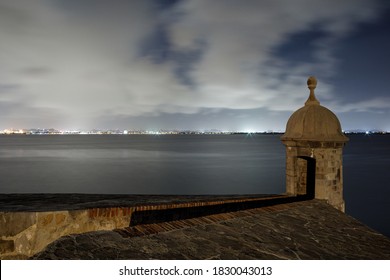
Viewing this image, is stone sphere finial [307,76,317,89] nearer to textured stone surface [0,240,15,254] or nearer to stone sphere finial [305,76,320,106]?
stone sphere finial [305,76,320,106]

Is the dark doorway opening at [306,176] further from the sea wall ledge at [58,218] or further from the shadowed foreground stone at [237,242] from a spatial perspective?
the shadowed foreground stone at [237,242]

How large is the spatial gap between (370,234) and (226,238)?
2.41 meters

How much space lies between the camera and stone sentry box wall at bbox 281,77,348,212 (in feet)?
26.9

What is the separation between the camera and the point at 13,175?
33562 mm

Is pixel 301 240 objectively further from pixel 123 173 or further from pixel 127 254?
pixel 123 173

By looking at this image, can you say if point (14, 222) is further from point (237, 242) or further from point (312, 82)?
point (312, 82)

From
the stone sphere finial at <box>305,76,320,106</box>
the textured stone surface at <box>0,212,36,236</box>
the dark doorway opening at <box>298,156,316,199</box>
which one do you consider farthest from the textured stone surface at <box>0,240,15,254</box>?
the stone sphere finial at <box>305,76,320,106</box>

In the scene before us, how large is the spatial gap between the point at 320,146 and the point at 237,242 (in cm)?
525

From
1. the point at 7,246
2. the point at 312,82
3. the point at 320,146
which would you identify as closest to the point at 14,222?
the point at 7,246

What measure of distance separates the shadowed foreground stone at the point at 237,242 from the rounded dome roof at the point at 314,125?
350 cm

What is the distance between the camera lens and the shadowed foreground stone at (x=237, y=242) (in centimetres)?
340

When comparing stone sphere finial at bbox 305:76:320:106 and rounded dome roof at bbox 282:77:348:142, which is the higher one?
stone sphere finial at bbox 305:76:320:106

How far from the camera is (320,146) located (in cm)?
814

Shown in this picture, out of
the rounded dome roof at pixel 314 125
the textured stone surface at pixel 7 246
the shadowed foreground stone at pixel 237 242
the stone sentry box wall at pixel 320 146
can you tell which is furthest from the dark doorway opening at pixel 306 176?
the textured stone surface at pixel 7 246
